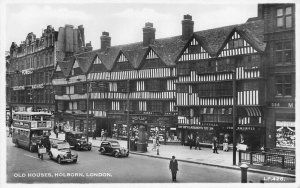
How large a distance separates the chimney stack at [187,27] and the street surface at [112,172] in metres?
11.7

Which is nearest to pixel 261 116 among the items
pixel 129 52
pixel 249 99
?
pixel 249 99

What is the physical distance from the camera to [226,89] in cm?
2433

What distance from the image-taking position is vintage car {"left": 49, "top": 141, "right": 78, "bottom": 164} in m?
20.0

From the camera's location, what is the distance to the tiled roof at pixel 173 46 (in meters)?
23.3

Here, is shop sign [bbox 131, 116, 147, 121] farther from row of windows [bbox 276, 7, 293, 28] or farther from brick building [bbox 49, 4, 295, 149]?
row of windows [bbox 276, 7, 293, 28]

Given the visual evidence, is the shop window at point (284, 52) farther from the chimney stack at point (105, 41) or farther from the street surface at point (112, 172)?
the chimney stack at point (105, 41)

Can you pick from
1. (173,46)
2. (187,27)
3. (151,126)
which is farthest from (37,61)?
(187,27)

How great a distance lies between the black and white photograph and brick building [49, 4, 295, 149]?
0.27 ft

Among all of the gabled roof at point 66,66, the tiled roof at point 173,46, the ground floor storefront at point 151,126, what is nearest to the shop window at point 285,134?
the tiled roof at point 173,46

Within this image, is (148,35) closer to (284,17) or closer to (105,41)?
(105,41)

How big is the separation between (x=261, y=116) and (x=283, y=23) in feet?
19.7

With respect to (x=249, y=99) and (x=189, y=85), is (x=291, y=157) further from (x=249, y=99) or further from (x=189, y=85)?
(x=189, y=85)

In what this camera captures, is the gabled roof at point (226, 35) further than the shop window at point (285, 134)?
Yes

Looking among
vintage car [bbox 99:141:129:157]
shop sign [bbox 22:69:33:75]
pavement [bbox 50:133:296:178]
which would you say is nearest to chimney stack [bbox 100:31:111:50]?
shop sign [bbox 22:69:33:75]
